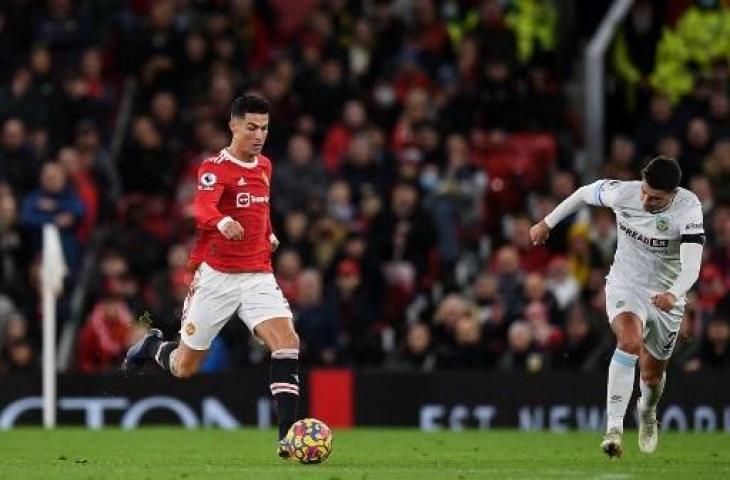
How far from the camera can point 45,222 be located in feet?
71.7

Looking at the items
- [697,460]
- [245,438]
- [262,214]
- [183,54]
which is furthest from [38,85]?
[697,460]

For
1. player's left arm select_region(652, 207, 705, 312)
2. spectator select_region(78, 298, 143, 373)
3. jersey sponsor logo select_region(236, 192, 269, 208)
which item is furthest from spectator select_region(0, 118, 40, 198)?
player's left arm select_region(652, 207, 705, 312)

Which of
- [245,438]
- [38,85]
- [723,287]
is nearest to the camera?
[245,438]

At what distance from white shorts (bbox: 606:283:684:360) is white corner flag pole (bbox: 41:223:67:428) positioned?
22.8 feet

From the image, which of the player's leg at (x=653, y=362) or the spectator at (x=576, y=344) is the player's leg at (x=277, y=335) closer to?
the player's leg at (x=653, y=362)

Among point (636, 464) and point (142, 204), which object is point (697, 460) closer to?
point (636, 464)

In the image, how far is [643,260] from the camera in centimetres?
1514

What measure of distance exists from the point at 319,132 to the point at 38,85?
10.8 ft

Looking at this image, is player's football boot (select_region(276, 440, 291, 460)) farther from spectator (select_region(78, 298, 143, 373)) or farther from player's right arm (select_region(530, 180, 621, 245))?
spectator (select_region(78, 298, 143, 373))

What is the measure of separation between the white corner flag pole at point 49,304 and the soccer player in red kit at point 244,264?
569 centimetres

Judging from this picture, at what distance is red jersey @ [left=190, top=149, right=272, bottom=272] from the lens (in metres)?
14.3

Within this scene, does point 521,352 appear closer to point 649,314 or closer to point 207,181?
point 649,314

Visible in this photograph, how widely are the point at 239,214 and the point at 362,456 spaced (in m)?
2.34

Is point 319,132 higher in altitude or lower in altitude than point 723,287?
higher
